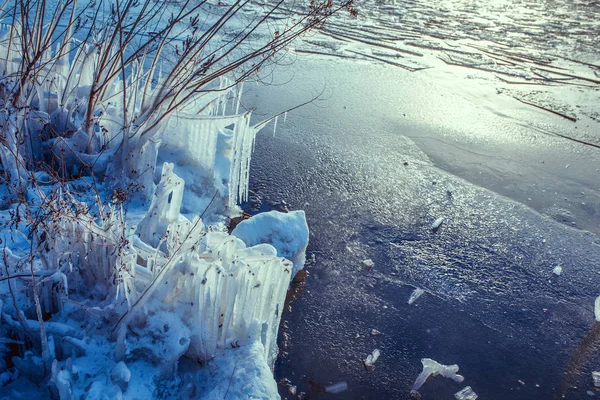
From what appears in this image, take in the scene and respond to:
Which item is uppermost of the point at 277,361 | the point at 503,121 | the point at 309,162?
the point at 503,121

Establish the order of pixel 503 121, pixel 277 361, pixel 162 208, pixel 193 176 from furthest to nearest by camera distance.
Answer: pixel 503 121, pixel 193 176, pixel 162 208, pixel 277 361

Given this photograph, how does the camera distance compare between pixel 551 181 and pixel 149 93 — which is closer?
pixel 149 93

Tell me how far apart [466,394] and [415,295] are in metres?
0.94

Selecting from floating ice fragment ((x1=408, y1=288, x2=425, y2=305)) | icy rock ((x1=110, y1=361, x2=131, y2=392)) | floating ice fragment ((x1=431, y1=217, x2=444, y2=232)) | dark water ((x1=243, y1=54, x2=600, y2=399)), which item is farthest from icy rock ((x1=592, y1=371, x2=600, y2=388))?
icy rock ((x1=110, y1=361, x2=131, y2=392))

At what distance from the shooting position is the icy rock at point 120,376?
2854 millimetres

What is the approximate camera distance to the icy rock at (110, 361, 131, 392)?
9.36ft

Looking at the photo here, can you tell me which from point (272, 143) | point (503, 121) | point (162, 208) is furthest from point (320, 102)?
point (162, 208)

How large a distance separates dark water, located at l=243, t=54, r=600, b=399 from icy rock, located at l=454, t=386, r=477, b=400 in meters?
0.04

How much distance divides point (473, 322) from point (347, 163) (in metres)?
2.48

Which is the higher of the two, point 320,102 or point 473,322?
point 320,102

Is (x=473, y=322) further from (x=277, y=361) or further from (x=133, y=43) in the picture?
(x=133, y=43)

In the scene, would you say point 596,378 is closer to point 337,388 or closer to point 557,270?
point 557,270

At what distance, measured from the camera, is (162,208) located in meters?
3.98

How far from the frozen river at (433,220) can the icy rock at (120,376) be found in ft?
3.58
